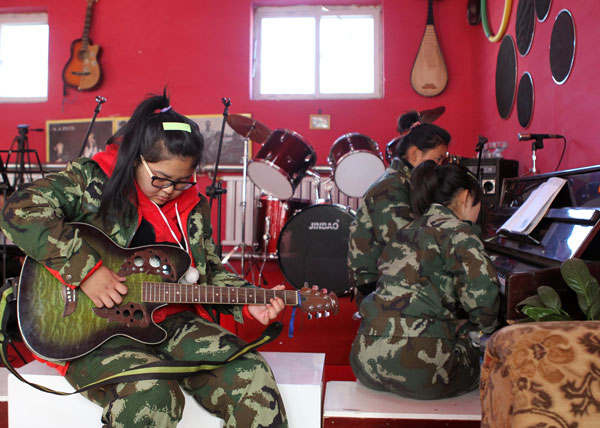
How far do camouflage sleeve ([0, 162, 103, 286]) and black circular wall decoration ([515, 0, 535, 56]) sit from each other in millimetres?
3673

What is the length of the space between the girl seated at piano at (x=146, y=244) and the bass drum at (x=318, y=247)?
2467 millimetres

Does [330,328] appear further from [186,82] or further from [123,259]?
[186,82]

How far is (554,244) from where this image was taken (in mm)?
2164

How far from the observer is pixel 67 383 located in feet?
5.63

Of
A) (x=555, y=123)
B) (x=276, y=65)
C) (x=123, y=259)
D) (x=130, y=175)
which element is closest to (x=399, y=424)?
(x=123, y=259)

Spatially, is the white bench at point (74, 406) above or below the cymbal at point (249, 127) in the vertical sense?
below

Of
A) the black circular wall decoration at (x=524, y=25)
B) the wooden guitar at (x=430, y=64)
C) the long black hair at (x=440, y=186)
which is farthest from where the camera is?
the wooden guitar at (x=430, y=64)

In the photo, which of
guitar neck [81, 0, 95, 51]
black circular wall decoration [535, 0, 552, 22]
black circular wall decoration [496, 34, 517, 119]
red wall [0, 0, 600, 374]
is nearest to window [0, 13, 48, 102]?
red wall [0, 0, 600, 374]

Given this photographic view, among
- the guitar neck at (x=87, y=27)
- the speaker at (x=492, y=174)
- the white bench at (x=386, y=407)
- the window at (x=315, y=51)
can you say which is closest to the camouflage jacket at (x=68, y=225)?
the white bench at (x=386, y=407)

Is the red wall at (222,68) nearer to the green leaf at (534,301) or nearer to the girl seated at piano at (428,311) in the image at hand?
the girl seated at piano at (428,311)

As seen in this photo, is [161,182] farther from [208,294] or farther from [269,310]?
[269,310]

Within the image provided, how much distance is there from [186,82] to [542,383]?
229 inches

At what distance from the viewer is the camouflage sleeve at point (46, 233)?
63.7 inches

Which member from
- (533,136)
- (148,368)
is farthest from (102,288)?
(533,136)
